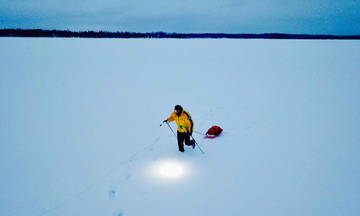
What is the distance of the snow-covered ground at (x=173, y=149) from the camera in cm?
371

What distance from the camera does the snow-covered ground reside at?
3715 mm

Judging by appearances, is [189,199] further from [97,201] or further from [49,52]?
[49,52]

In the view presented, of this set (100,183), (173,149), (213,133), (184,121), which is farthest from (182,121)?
(100,183)

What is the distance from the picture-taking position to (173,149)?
18.7 feet

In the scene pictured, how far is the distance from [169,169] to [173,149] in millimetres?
1023

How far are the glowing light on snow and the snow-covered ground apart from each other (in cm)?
2

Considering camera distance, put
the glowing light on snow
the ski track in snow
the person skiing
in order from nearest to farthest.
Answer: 1. the ski track in snow
2. the glowing light on snow
3. the person skiing

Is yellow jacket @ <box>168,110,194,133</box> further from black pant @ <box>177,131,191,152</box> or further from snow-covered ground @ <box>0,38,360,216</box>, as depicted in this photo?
snow-covered ground @ <box>0,38,360,216</box>

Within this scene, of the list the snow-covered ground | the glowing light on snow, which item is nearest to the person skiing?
the snow-covered ground

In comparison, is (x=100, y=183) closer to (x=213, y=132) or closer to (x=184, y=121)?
(x=184, y=121)

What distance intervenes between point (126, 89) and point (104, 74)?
4.01 meters

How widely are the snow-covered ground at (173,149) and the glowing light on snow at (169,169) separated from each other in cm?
2

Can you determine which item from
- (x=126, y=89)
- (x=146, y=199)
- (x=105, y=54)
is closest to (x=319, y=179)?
(x=146, y=199)

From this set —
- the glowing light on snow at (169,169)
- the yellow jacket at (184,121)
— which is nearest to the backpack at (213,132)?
the yellow jacket at (184,121)
